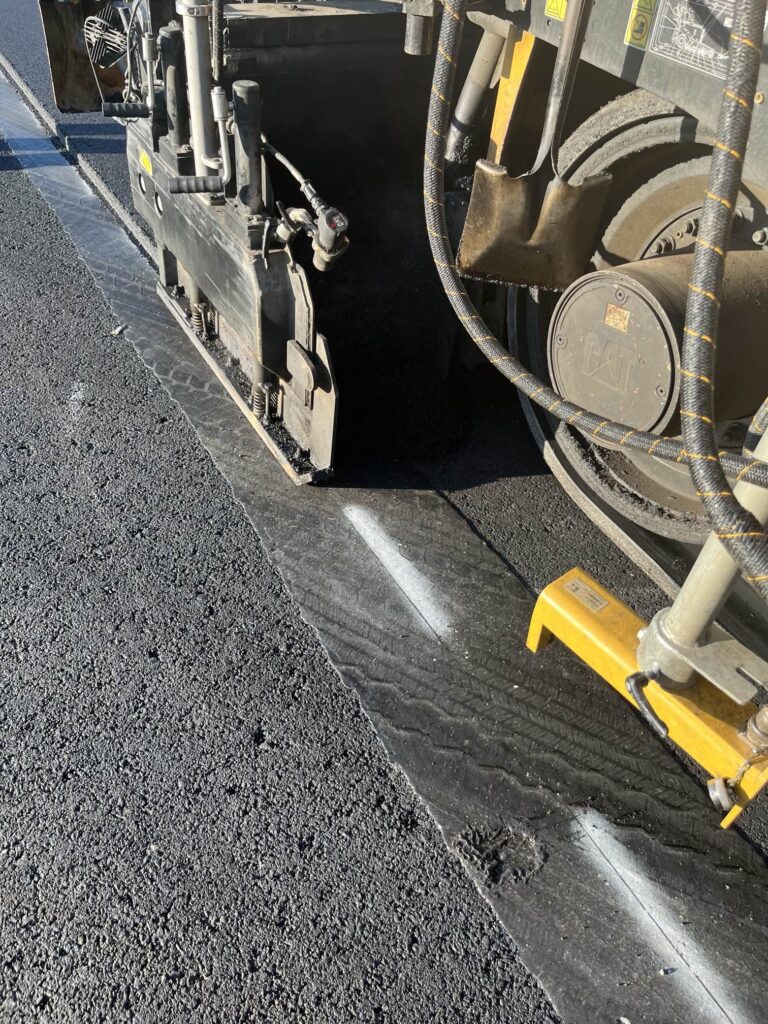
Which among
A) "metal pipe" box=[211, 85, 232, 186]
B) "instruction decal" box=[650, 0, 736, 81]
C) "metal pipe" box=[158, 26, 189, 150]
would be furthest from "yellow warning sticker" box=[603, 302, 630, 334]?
"metal pipe" box=[158, 26, 189, 150]

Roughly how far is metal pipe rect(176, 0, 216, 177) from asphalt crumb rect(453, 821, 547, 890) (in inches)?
94.9

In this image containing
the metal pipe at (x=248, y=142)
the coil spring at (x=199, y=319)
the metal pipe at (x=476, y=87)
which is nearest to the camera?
the metal pipe at (x=476, y=87)

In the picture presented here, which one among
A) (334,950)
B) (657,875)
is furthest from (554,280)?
(334,950)

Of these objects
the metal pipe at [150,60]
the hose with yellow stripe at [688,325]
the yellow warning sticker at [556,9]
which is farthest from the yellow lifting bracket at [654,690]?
the metal pipe at [150,60]

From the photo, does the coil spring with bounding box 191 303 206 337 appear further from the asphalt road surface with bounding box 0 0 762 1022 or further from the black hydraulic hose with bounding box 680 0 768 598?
the black hydraulic hose with bounding box 680 0 768 598

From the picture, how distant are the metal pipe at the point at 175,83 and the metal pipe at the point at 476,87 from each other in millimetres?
1069

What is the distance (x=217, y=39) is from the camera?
8.82 feet

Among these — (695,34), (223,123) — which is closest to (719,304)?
(695,34)

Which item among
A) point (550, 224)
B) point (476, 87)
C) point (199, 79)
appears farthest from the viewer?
Answer: point (199, 79)

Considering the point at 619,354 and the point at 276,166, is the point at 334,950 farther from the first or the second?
the point at 276,166

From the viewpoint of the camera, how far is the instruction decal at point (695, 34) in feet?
5.40

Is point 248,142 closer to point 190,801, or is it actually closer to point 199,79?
point 199,79

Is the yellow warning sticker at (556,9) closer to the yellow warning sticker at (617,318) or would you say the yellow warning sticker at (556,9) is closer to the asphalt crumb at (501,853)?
the yellow warning sticker at (617,318)

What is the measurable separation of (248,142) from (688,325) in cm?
172
